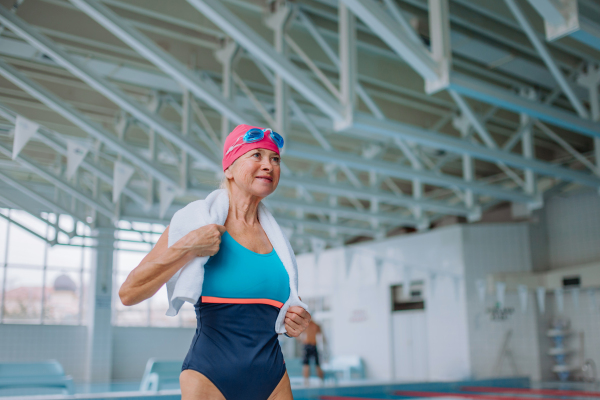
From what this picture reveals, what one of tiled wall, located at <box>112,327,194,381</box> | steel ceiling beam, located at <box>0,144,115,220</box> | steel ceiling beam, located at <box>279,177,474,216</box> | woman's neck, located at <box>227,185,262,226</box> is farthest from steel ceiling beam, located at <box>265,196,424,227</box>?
woman's neck, located at <box>227,185,262,226</box>

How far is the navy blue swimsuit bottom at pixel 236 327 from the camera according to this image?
1.59 meters

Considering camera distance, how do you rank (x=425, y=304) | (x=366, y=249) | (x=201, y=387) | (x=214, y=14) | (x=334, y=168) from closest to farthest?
1. (x=201, y=387)
2. (x=214, y=14)
3. (x=334, y=168)
4. (x=425, y=304)
5. (x=366, y=249)

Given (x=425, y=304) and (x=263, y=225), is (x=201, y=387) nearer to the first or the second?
(x=263, y=225)

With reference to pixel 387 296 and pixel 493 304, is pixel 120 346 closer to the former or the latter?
pixel 387 296

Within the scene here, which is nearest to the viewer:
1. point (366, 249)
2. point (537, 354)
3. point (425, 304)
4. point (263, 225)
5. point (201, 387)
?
point (201, 387)

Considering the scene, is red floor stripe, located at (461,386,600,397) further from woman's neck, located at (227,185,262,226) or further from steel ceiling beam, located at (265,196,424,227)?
woman's neck, located at (227,185,262,226)

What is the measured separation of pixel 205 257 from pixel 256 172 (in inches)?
13.4

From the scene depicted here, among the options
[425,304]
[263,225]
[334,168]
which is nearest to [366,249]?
[425,304]

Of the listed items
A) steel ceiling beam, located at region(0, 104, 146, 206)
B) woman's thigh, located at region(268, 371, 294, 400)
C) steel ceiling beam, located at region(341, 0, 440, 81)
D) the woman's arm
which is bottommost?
woman's thigh, located at region(268, 371, 294, 400)

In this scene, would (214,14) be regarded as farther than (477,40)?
No

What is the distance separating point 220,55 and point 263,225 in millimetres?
8239

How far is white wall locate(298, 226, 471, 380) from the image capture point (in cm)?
1633

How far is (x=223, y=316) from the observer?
63.7 inches

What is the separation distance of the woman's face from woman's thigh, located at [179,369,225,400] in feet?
1.82
